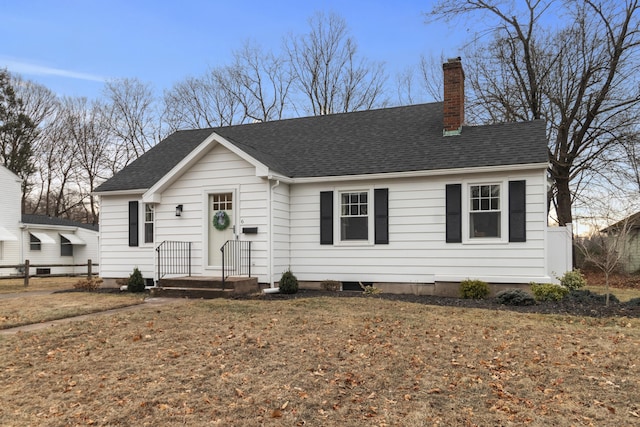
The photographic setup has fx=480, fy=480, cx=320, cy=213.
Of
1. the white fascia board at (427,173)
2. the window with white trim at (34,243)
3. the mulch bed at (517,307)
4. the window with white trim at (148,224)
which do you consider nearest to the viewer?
the mulch bed at (517,307)

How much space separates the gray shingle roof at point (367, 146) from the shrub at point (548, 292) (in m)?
2.85

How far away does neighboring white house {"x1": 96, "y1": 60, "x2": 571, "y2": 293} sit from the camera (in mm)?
11391

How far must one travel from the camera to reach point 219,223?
42.2 feet

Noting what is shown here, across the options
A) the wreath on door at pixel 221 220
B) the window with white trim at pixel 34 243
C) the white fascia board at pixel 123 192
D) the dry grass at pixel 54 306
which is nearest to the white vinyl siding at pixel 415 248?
the wreath on door at pixel 221 220

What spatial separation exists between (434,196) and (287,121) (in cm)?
704

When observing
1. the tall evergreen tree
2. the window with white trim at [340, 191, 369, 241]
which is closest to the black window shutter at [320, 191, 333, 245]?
the window with white trim at [340, 191, 369, 241]

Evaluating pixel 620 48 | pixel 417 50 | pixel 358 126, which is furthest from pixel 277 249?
pixel 417 50

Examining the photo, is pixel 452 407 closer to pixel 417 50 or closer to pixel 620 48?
pixel 620 48

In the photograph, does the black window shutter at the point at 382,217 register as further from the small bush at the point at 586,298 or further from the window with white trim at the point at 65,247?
the window with white trim at the point at 65,247

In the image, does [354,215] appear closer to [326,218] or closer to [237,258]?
[326,218]

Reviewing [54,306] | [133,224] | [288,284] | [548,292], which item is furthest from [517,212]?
[133,224]

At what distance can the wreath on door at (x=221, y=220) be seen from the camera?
12805mm

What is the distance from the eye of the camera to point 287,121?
56.1 feet

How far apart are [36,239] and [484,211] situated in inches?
972
